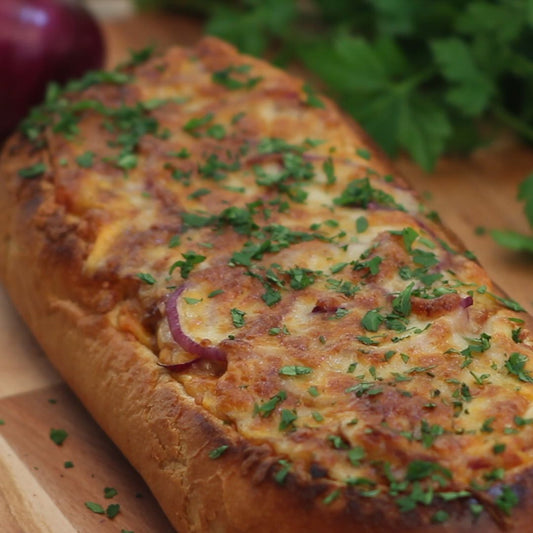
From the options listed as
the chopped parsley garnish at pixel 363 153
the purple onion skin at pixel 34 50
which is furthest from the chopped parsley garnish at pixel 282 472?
the purple onion skin at pixel 34 50

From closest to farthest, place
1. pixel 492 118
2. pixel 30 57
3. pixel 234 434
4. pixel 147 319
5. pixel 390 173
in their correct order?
1. pixel 234 434
2. pixel 147 319
3. pixel 390 173
4. pixel 30 57
5. pixel 492 118

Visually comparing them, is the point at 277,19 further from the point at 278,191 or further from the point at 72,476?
the point at 72,476

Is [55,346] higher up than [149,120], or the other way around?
[149,120]

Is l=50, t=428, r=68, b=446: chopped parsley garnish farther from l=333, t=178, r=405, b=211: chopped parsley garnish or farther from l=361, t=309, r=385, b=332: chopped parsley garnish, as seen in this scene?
l=333, t=178, r=405, b=211: chopped parsley garnish

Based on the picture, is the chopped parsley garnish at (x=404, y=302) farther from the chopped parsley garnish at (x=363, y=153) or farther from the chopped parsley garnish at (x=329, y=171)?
the chopped parsley garnish at (x=363, y=153)

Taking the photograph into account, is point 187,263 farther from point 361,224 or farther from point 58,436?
point 58,436

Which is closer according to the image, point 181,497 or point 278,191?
point 181,497

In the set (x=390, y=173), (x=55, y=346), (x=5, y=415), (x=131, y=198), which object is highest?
(x=390, y=173)

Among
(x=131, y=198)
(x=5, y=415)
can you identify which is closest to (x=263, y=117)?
(x=131, y=198)
